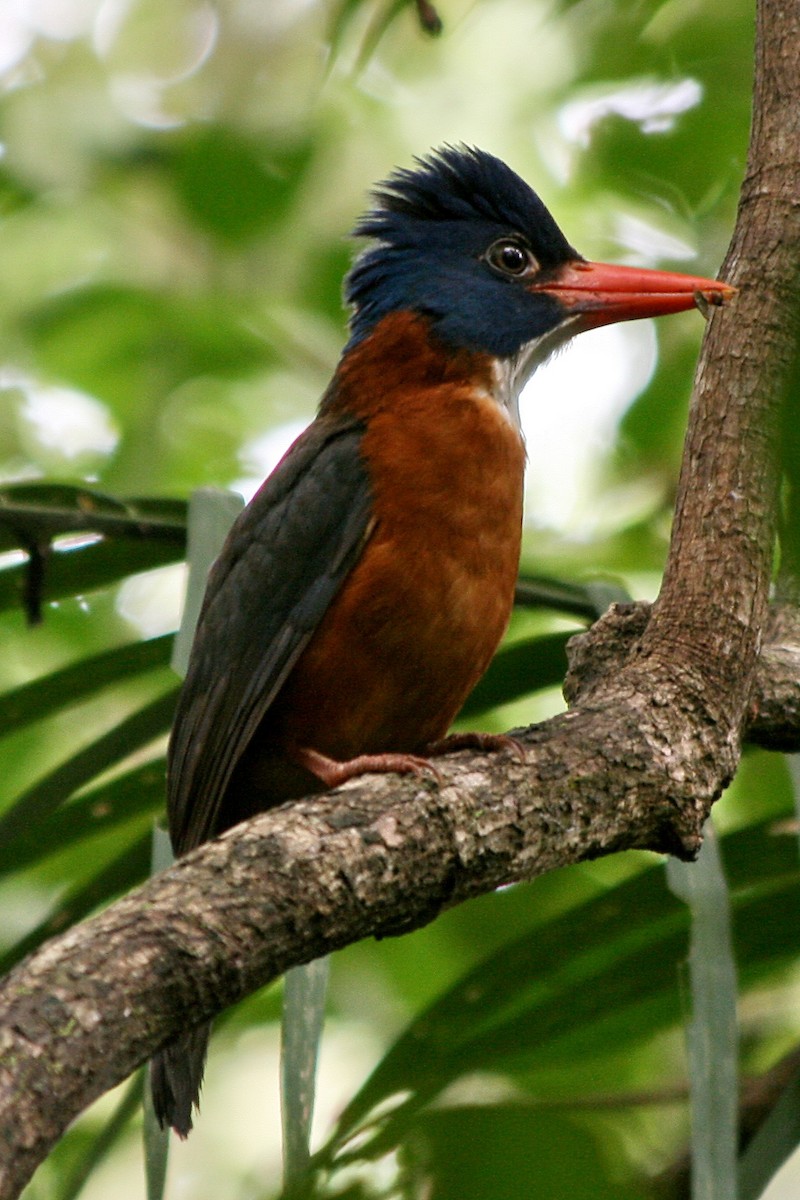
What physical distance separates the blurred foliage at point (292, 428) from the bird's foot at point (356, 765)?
1.27 feet

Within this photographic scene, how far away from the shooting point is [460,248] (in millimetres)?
4215

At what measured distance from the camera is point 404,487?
3.49 metres

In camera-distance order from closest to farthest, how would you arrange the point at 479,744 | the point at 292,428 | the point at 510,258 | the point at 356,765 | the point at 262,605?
the point at 479,744 → the point at 356,765 → the point at 262,605 → the point at 510,258 → the point at 292,428

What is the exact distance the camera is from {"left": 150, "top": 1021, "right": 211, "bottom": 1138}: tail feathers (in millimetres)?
2787

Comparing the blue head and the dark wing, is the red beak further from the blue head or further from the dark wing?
the dark wing

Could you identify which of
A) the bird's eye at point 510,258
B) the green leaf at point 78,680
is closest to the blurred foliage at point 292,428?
the green leaf at point 78,680

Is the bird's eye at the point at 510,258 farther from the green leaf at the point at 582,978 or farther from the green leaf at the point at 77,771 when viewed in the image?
the green leaf at the point at 582,978

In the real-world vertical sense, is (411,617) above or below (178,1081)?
above

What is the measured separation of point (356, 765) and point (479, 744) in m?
0.30

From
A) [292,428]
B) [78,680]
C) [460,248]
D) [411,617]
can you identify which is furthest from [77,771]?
[292,428]

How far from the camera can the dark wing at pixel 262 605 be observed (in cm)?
331

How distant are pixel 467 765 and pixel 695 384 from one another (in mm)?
1195

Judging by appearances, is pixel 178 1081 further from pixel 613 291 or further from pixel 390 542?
pixel 613 291

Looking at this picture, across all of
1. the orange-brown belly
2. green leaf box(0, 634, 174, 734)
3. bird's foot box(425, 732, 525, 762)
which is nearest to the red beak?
the orange-brown belly
